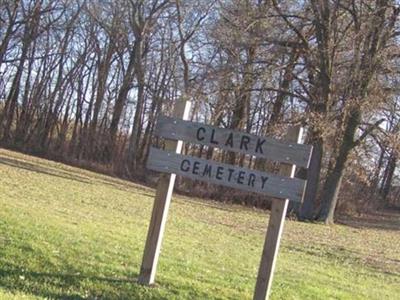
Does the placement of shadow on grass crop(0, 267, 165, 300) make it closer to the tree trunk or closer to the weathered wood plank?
the weathered wood plank

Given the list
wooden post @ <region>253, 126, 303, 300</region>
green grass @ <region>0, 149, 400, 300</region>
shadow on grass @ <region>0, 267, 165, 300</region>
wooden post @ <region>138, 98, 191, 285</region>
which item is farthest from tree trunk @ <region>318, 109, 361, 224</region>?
shadow on grass @ <region>0, 267, 165, 300</region>

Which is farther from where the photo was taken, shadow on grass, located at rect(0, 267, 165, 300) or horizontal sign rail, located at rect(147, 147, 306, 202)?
horizontal sign rail, located at rect(147, 147, 306, 202)

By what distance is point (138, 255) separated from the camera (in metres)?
9.70

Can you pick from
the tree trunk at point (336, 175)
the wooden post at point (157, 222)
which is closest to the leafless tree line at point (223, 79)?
the tree trunk at point (336, 175)

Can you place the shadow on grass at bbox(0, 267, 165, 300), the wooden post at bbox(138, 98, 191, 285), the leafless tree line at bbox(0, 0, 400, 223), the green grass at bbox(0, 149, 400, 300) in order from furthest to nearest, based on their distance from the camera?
the leafless tree line at bbox(0, 0, 400, 223) < the wooden post at bbox(138, 98, 191, 285) < the green grass at bbox(0, 149, 400, 300) < the shadow on grass at bbox(0, 267, 165, 300)

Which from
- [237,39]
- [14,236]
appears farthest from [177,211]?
[14,236]

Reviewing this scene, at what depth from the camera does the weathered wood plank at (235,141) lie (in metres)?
6.91

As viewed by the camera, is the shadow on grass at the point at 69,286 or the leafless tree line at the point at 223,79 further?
the leafless tree line at the point at 223,79

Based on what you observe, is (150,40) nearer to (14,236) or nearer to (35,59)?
(35,59)

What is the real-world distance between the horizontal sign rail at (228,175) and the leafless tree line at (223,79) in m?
12.3

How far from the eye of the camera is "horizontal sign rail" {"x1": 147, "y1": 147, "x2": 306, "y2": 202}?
22.7 ft

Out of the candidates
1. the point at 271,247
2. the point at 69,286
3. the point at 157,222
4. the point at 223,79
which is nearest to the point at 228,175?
the point at 271,247

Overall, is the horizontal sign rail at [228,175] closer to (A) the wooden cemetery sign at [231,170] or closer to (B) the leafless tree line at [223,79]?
(A) the wooden cemetery sign at [231,170]

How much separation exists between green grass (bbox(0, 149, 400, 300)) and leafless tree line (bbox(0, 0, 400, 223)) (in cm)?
370
